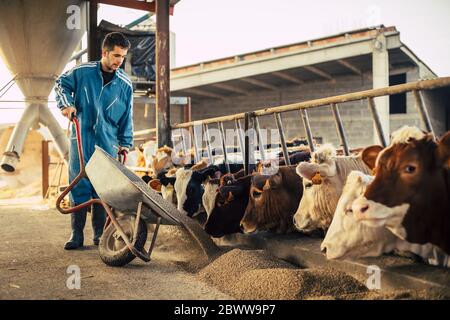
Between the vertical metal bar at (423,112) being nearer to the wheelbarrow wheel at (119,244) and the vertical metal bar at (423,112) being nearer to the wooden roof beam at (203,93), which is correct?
the wheelbarrow wheel at (119,244)

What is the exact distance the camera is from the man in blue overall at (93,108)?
15.3 feet

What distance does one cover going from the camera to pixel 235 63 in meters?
15.5

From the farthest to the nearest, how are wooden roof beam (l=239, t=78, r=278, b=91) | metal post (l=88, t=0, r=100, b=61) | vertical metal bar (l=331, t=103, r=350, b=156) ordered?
wooden roof beam (l=239, t=78, r=278, b=91)
metal post (l=88, t=0, r=100, b=61)
vertical metal bar (l=331, t=103, r=350, b=156)

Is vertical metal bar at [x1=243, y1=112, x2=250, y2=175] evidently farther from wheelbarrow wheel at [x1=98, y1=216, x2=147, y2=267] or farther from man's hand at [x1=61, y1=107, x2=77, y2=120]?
man's hand at [x1=61, y1=107, x2=77, y2=120]

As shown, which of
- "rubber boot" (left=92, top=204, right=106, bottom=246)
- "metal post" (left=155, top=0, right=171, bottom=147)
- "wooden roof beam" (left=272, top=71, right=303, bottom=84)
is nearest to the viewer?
"rubber boot" (left=92, top=204, right=106, bottom=246)

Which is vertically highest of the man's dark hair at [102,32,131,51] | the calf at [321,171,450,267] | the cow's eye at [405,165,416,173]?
the man's dark hair at [102,32,131,51]

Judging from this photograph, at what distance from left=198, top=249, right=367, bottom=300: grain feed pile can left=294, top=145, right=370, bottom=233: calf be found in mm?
569

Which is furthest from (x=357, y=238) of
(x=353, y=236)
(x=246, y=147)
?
(x=246, y=147)

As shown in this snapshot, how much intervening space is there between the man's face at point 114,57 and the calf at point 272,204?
1578mm

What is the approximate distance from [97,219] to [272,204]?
1.58m

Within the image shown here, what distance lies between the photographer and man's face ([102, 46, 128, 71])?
180 inches

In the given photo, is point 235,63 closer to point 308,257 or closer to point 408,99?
point 408,99

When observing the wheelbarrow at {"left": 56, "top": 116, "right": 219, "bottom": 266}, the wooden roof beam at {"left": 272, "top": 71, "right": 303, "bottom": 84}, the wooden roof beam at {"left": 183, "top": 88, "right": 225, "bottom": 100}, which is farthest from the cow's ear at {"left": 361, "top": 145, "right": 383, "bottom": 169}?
the wooden roof beam at {"left": 183, "top": 88, "right": 225, "bottom": 100}
